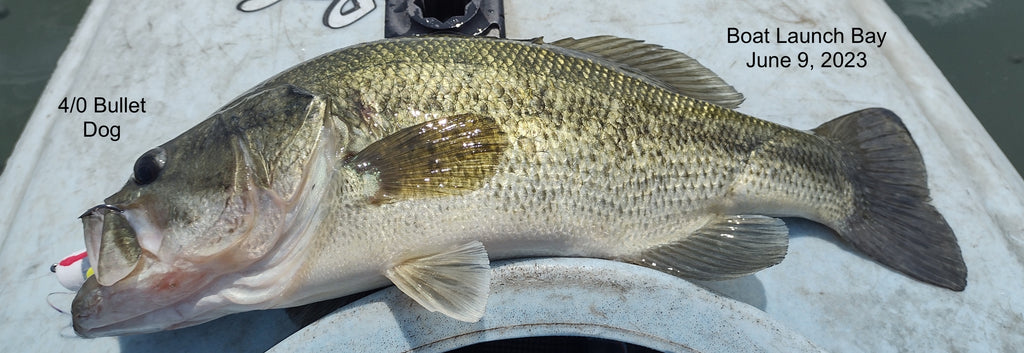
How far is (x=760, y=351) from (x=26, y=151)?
2248 millimetres

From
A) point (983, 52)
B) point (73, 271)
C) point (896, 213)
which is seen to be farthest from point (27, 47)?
point (983, 52)

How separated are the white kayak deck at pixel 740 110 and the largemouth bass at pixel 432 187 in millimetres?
160

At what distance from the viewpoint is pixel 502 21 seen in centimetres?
212

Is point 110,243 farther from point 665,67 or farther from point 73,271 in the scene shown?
point 665,67

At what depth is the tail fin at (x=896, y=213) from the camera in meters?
1.67

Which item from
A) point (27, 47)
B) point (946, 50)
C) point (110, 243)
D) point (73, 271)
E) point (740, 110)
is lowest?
point (27, 47)

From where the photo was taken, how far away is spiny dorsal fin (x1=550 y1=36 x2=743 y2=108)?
1.69 meters

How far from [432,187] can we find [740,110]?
117cm

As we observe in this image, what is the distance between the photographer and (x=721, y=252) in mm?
1536

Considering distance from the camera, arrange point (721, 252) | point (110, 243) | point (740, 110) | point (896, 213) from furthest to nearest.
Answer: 1. point (740, 110)
2. point (896, 213)
3. point (721, 252)
4. point (110, 243)

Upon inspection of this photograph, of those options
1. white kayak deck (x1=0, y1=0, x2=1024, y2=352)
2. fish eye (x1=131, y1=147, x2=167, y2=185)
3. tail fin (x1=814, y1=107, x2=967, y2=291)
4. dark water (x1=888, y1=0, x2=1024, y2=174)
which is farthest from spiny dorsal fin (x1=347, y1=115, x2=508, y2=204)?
dark water (x1=888, y1=0, x2=1024, y2=174)

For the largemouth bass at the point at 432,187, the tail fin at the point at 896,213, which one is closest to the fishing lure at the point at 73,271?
the largemouth bass at the point at 432,187

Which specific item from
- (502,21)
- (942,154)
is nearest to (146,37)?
(502,21)

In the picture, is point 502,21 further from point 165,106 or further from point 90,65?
point 90,65
